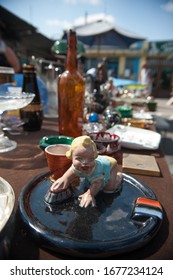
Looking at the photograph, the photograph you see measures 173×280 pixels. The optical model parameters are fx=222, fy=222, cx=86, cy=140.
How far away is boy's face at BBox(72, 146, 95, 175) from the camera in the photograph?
43 centimetres

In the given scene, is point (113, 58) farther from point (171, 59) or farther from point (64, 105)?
point (64, 105)

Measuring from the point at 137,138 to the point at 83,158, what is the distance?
50 centimetres

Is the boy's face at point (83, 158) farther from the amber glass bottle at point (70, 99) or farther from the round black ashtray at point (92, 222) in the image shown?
the amber glass bottle at point (70, 99)

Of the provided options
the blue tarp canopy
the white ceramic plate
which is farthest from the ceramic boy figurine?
the blue tarp canopy

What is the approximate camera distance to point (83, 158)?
44cm

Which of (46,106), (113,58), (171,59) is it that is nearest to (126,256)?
(46,106)

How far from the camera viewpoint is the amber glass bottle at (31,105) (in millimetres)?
1024

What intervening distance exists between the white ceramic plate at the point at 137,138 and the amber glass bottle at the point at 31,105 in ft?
1.20

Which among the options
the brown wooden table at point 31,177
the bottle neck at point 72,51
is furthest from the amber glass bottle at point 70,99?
the brown wooden table at point 31,177

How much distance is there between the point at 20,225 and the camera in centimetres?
41

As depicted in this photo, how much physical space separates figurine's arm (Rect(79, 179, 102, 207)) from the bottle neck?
586mm

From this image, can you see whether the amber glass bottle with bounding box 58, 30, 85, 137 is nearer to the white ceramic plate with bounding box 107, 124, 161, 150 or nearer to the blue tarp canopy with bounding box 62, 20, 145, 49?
the white ceramic plate with bounding box 107, 124, 161, 150
